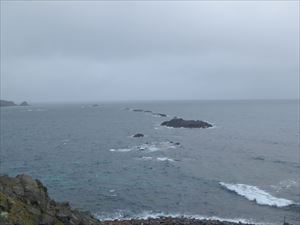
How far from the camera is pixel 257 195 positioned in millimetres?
48719

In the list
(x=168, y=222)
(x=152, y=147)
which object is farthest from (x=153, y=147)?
(x=168, y=222)

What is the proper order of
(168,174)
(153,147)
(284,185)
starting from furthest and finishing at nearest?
(153,147) → (168,174) → (284,185)

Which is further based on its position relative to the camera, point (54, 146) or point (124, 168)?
point (54, 146)

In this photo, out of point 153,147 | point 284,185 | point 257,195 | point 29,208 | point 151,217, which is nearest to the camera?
point 29,208

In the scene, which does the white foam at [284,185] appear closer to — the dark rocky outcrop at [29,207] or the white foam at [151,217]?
the white foam at [151,217]

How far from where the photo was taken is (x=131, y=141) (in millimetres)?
102812

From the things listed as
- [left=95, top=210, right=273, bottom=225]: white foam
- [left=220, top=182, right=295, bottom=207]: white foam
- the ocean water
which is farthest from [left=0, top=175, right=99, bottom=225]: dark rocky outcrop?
[left=220, top=182, right=295, bottom=207]: white foam

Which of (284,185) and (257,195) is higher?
(284,185)

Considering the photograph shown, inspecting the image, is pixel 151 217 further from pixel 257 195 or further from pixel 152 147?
pixel 152 147

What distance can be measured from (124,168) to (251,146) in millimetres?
42478

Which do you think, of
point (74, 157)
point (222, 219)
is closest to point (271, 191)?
point (222, 219)

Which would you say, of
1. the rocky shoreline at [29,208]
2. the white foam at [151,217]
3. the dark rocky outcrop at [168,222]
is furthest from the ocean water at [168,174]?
the rocky shoreline at [29,208]

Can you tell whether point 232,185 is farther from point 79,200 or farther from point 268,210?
point 79,200

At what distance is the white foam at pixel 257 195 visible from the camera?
149ft
